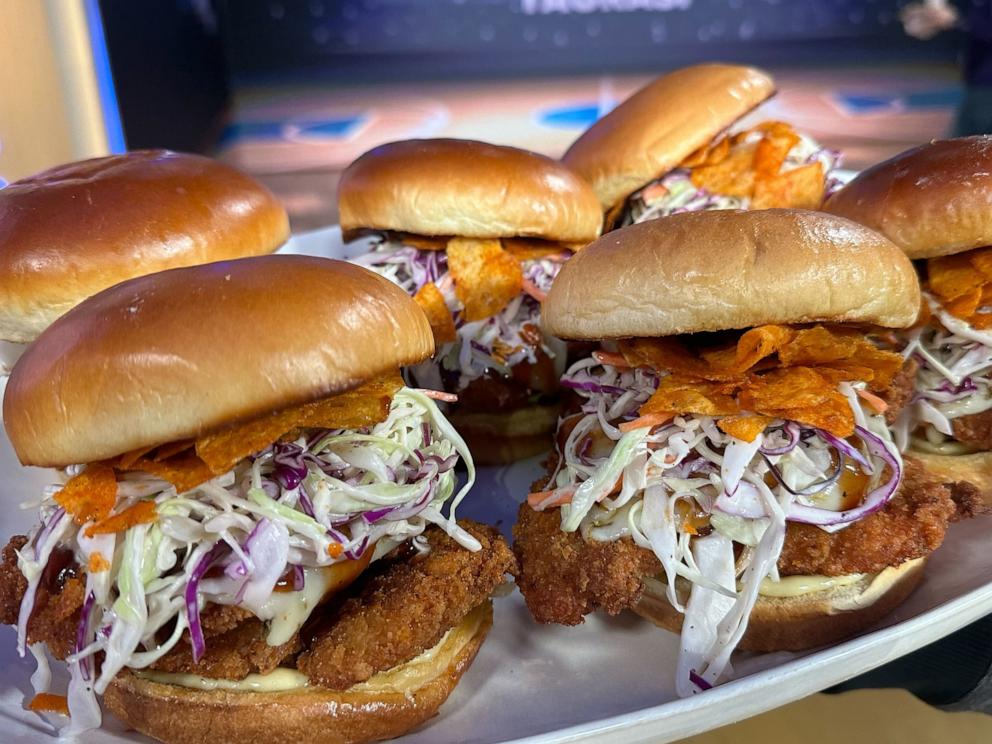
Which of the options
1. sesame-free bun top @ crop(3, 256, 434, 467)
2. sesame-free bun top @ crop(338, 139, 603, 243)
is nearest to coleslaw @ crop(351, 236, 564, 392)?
sesame-free bun top @ crop(338, 139, 603, 243)

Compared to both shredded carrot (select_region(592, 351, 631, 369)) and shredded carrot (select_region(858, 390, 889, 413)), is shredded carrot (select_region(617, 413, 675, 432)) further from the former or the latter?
shredded carrot (select_region(858, 390, 889, 413))

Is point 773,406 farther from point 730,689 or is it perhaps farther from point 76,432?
point 76,432

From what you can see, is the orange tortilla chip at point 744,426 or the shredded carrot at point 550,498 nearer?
the orange tortilla chip at point 744,426

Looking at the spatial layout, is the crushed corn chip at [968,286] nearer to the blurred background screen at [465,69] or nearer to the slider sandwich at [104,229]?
the slider sandwich at [104,229]

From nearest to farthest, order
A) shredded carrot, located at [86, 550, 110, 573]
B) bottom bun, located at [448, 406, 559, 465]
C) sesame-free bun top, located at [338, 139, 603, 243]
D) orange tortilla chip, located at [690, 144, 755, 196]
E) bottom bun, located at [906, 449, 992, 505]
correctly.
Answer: shredded carrot, located at [86, 550, 110, 573]
bottom bun, located at [906, 449, 992, 505]
sesame-free bun top, located at [338, 139, 603, 243]
bottom bun, located at [448, 406, 559, 465]
orange tortilla chip, located at [690, 144, 755, 196]

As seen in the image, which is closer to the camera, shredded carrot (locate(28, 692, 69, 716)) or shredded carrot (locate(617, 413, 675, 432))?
shredded carrot (locate(28, 692, 69, 716))

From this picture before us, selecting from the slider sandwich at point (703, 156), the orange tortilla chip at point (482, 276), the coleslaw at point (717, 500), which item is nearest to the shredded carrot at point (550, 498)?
the coleslaw at point (717, 500)

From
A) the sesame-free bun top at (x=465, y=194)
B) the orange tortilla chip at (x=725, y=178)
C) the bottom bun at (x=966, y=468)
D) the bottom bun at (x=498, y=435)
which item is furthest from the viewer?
the orange tortilla chip at (x=725, y=178)
